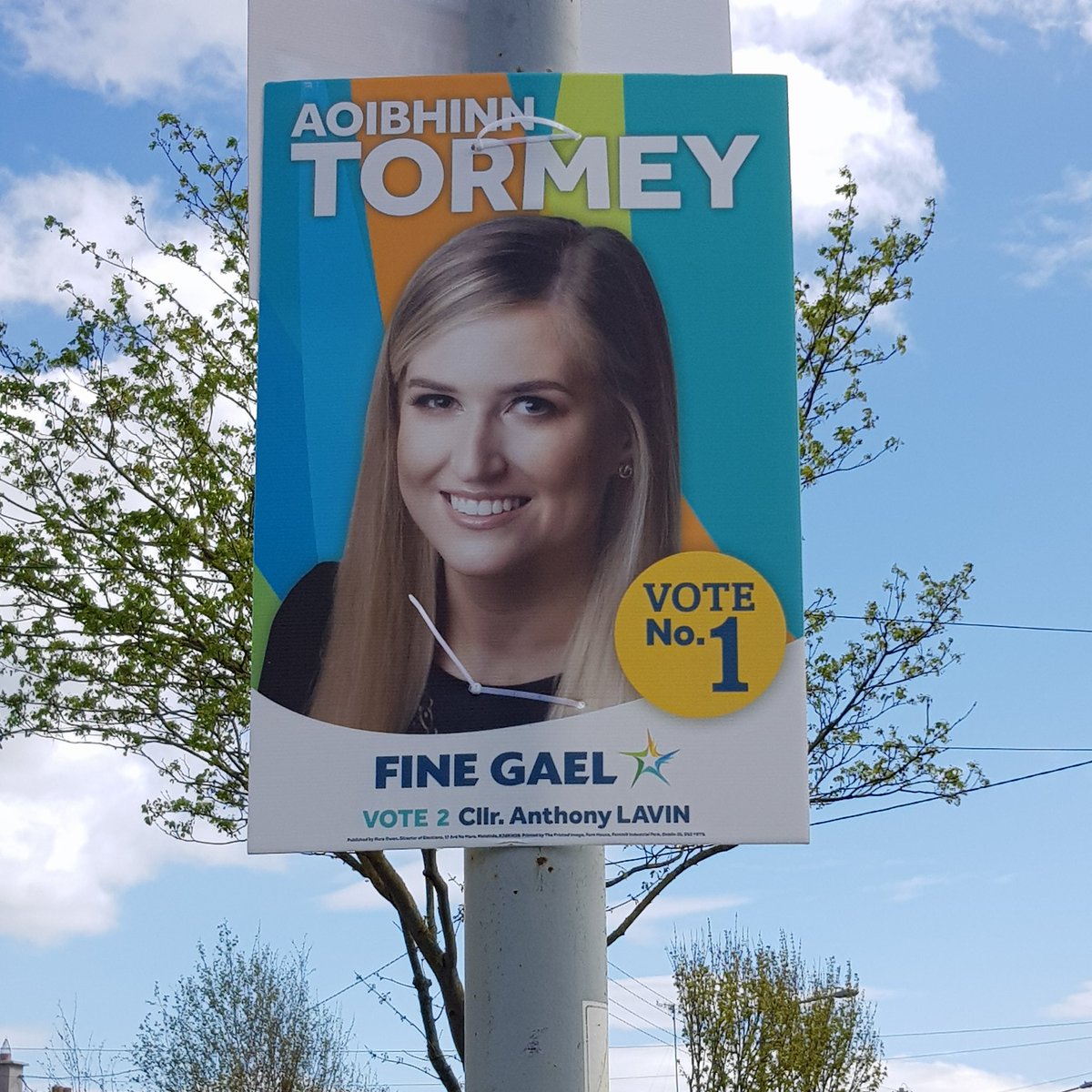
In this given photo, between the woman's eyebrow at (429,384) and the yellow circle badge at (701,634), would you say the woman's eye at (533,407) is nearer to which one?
the woman's eyebrow at (429,384)

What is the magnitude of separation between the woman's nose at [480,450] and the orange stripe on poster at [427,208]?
0.41m

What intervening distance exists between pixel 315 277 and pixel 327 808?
1.57 m

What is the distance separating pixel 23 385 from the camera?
10984 mm

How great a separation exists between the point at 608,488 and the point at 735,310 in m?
0.64

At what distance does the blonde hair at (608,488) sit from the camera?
15.4 ft

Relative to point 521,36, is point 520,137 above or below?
below

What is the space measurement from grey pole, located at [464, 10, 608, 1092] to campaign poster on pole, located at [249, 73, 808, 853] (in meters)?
0.16

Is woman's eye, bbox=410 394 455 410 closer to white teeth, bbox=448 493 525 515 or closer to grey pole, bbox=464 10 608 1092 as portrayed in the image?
white teeth, bbox=448 493 525 515

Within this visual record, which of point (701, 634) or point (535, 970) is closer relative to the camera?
point (535, 970)

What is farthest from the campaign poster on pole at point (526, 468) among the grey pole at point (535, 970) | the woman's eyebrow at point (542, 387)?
the grey pole at point (535, 970)

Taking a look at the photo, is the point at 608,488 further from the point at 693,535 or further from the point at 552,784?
the point at 552,784

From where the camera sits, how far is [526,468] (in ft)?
16.3

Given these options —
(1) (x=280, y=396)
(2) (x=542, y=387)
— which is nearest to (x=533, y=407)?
(2) (x=542, y=387)

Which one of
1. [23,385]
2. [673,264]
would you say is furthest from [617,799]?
[23,385]
